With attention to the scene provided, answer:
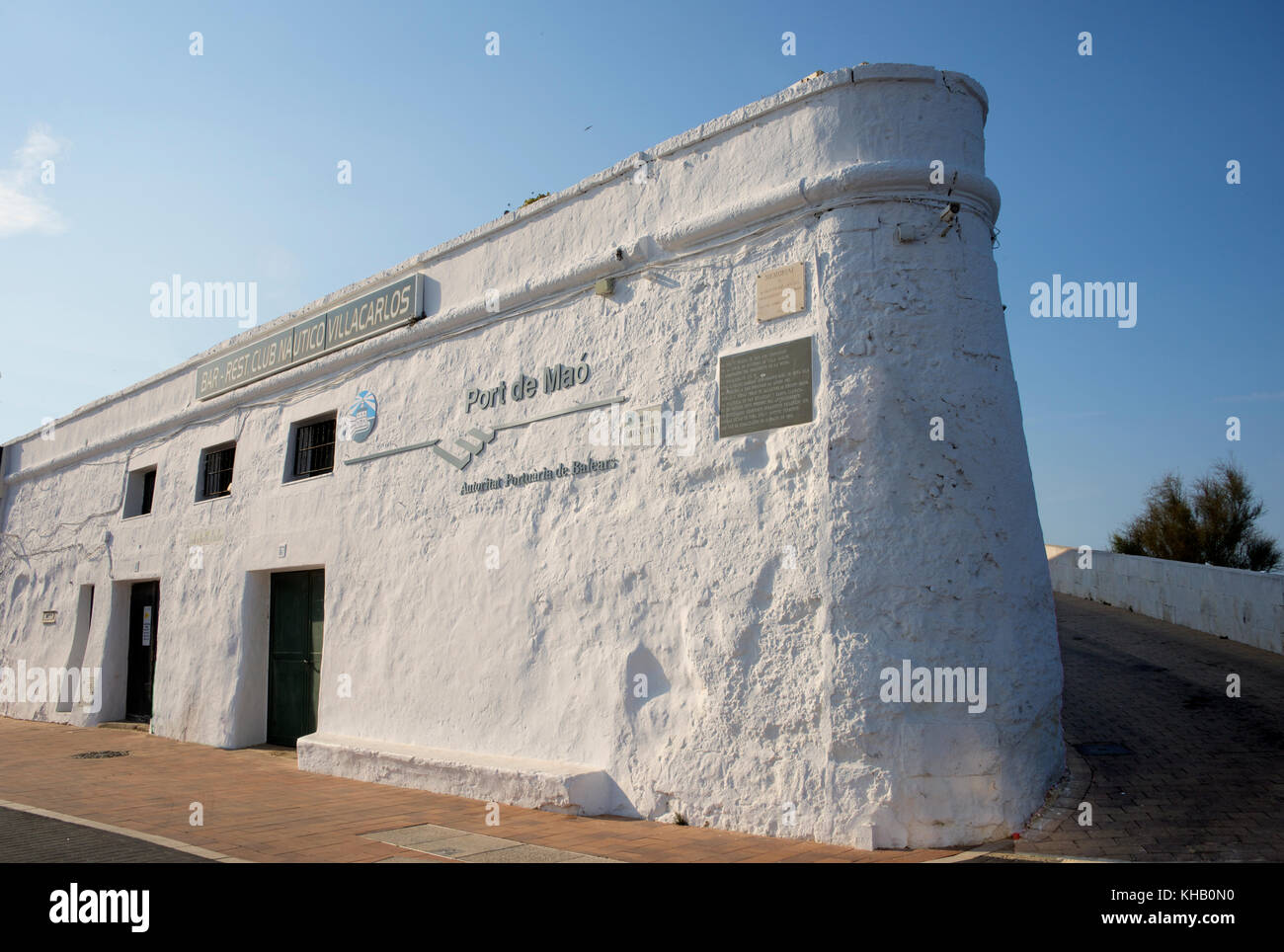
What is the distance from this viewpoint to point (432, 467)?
29.7ft

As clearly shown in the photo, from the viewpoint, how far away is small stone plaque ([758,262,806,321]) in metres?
6.49

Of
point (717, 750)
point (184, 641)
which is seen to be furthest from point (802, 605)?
point (184, 641)

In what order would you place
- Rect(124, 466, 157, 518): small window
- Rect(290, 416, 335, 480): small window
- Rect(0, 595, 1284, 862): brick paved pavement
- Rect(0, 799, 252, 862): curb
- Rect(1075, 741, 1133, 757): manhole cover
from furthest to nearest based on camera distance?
Rect(124, 466, 157, 518): small window, Rect(290, 416, 335, 480): small window, Rect(1075, 741, 1133, 757): manhole cover, Rect(0, 799, 252, 862): curb, Rect(0, 595, 1284, 862): brick paved pavement

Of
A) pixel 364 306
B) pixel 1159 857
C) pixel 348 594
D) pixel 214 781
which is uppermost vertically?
pixel 364 306

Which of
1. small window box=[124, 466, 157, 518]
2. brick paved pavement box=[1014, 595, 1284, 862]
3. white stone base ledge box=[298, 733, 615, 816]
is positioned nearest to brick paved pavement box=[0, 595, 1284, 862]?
brick paved pavement box=[1014, 595, 1284, 862]

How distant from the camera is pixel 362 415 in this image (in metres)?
10.0

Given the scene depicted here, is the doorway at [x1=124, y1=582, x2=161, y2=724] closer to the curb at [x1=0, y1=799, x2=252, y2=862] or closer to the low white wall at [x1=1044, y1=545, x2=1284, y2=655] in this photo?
the curb at [x1=0, y1=799, x2=252, y2=862]

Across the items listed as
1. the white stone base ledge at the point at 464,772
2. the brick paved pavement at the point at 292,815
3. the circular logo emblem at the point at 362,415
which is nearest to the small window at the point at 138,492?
the brick paved pavement at the point at 292,815

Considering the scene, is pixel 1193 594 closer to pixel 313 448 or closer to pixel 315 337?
pixel 313 448

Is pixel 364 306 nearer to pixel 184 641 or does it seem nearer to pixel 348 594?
pixel 348 594

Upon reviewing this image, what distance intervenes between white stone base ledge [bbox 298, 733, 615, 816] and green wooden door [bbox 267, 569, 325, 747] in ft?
3.28

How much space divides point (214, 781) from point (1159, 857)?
7.85m

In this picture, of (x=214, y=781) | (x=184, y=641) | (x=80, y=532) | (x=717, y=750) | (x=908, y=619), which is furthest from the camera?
(x=80, y=532)

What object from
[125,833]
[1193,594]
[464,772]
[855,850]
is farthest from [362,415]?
[1193,594]
